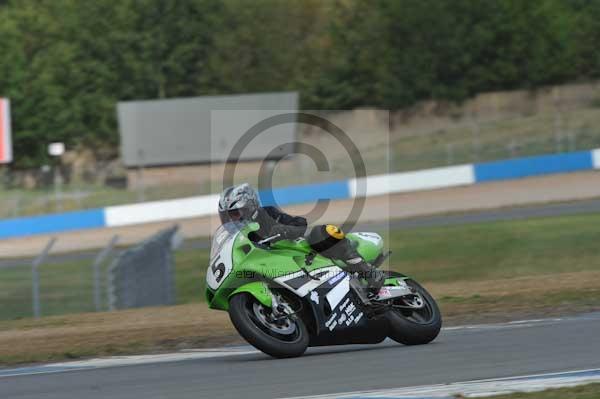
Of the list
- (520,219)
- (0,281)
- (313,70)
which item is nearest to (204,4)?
(313,70)

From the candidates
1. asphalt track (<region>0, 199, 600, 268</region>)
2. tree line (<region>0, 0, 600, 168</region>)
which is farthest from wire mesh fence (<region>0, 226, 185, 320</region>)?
tree line (<region>0, 0, 600, 168</region>)

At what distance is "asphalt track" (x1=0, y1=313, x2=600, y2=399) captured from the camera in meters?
7.29

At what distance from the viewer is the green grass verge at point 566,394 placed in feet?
21.2

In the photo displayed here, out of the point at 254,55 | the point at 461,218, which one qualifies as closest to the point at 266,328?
the point at 461,218

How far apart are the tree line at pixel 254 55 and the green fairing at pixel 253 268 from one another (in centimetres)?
4481

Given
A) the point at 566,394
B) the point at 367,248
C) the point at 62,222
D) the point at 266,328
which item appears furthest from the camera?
the point at 62,222

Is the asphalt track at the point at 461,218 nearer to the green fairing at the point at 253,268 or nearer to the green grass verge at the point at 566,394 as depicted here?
the green fairing at the point at 253,268

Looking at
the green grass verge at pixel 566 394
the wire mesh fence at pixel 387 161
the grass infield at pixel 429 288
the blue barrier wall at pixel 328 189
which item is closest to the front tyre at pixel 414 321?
the grass infield at pixel 429 288

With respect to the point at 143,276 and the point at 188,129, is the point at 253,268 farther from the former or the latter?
the point at 188,129

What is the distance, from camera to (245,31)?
62.8 meters

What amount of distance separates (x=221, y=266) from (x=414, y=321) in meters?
1.76

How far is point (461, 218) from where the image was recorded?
29.1 m

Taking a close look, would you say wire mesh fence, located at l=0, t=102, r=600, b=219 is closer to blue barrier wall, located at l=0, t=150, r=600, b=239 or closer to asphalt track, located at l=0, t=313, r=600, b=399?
blue barrier wall, located at l=0, t=150, r=600, b=239

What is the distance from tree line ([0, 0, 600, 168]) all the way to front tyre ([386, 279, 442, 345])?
44.7 m
